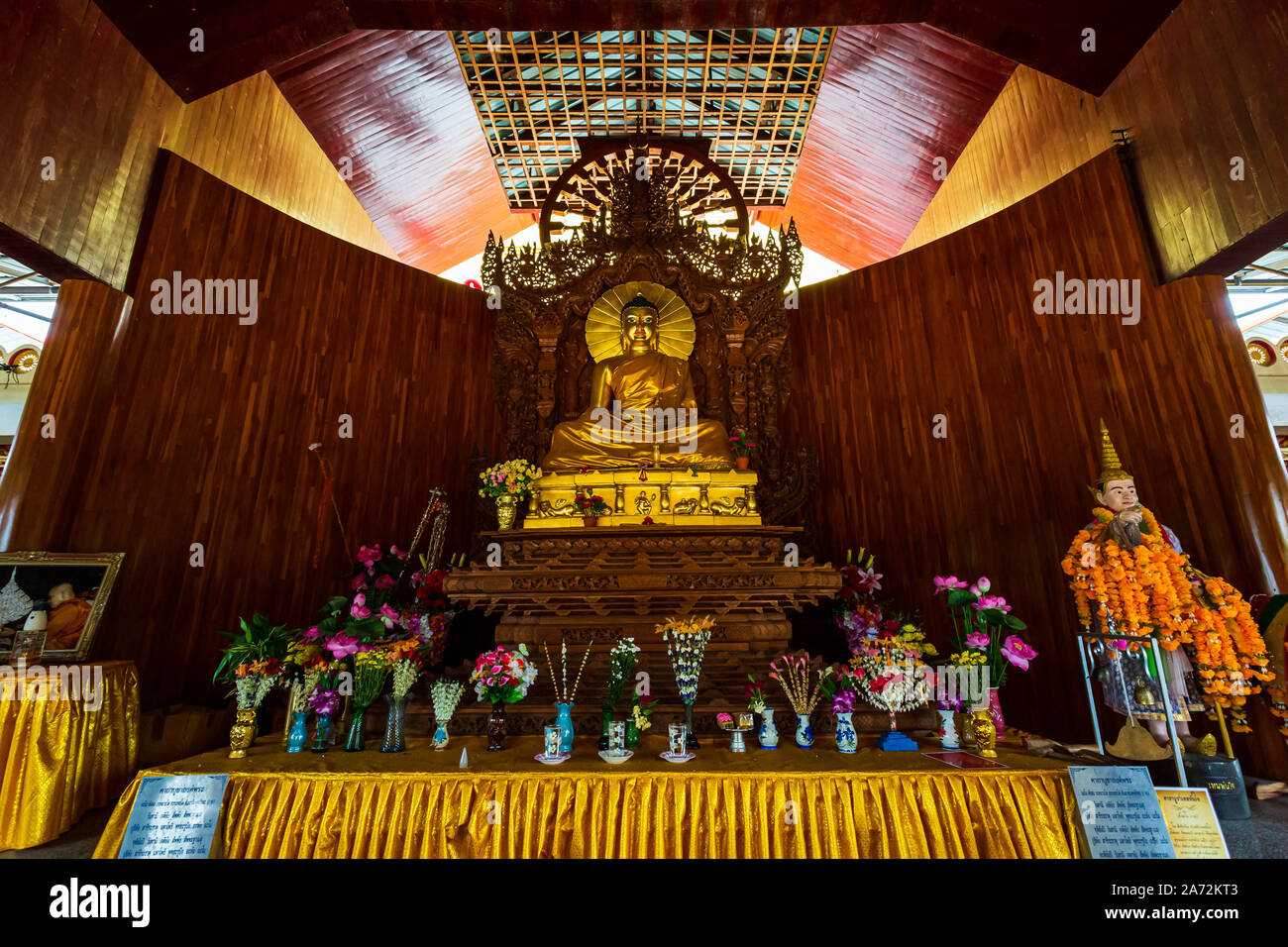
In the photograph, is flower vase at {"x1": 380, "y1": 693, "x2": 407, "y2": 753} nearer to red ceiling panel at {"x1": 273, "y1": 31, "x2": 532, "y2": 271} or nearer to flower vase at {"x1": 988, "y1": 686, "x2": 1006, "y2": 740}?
flower vase at {"x1": 988, "y1": 686, "x2": 1006, "y2": 740}

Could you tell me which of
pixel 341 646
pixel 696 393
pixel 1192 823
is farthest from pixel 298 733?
pixel 696 393

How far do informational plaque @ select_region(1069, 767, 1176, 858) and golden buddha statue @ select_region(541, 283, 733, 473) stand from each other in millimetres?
3163

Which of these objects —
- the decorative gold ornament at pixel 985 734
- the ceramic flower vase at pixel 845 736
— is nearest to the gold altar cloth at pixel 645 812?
the decorative gold ornament at pixel 985 734

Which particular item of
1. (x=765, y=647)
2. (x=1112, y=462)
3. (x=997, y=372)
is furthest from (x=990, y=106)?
(x=765, y=647)

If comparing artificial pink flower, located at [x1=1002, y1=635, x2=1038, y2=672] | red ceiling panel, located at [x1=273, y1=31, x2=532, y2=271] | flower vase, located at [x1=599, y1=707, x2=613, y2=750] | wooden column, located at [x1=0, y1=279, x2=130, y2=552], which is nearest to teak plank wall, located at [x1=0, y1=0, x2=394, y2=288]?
wooden column, located at [x1=0, y1=279, x2=130, y2=552]

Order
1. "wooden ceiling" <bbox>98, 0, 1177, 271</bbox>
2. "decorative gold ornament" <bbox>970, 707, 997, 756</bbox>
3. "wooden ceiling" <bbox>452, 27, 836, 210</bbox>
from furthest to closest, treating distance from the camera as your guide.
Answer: "wooden ceiling" <bbox>452, 27, 836, 210</bbox> < "wooden ceiling" <bbox>98, 0, 1177, 271</bbox> < "decorative gold ornament" <bbox>970, 707, 997, 756</bbox>

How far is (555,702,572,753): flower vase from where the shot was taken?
9.45 ft

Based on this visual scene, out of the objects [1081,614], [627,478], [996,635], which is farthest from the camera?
[627,478]

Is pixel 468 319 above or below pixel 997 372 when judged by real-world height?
above

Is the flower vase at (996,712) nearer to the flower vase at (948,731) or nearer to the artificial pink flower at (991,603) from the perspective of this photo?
the flower vase at (948,731)

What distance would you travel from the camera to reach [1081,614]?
137 inches
